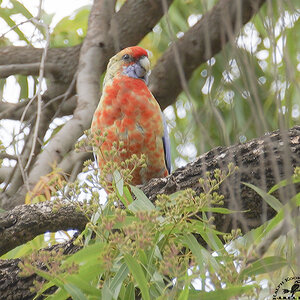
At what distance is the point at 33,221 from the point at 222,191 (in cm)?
72

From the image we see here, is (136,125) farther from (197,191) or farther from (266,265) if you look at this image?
(266,265)

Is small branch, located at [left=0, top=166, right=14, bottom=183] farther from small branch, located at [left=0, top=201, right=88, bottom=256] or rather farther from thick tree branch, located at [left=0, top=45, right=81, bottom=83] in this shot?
small branch, located at [left=0, top=201, right=88, bottom=256]

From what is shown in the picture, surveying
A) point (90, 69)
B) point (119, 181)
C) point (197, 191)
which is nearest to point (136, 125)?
point (90, 69)

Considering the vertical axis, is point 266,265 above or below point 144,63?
below

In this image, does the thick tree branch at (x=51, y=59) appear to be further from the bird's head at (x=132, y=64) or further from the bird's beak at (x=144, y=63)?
the bird's beak at (x=144, y=63)

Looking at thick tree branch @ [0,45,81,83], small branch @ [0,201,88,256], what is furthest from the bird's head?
small branch @ [0,201,88,256]

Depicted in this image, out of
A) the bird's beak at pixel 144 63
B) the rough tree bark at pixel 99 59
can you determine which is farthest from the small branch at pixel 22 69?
the bird's beak at pixel 144 63

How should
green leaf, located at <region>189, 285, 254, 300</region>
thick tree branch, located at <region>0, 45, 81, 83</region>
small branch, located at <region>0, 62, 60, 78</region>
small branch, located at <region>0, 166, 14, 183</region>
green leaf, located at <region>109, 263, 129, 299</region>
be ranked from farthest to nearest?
1. thick tree branch, located at <region>0, 45, 81, 83</region>
2. small branch, located at <region>0, 62, 60, 78</region>
3. small branch, located at <region>0, 166, 14, 183</region>
4. green leaf, located at <region>109, 263, 129, 299</region>
5. green leaf, located at <region>189, 285, 254, 300</region>

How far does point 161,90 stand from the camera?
12.1 ft

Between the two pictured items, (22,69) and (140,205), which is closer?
(140,205)

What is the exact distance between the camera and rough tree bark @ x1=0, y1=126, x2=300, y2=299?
6.86ft

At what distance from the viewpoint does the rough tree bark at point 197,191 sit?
6.86ft

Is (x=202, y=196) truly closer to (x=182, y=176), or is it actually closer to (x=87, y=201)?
(x=87, y=201)

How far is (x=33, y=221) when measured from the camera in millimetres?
2207
